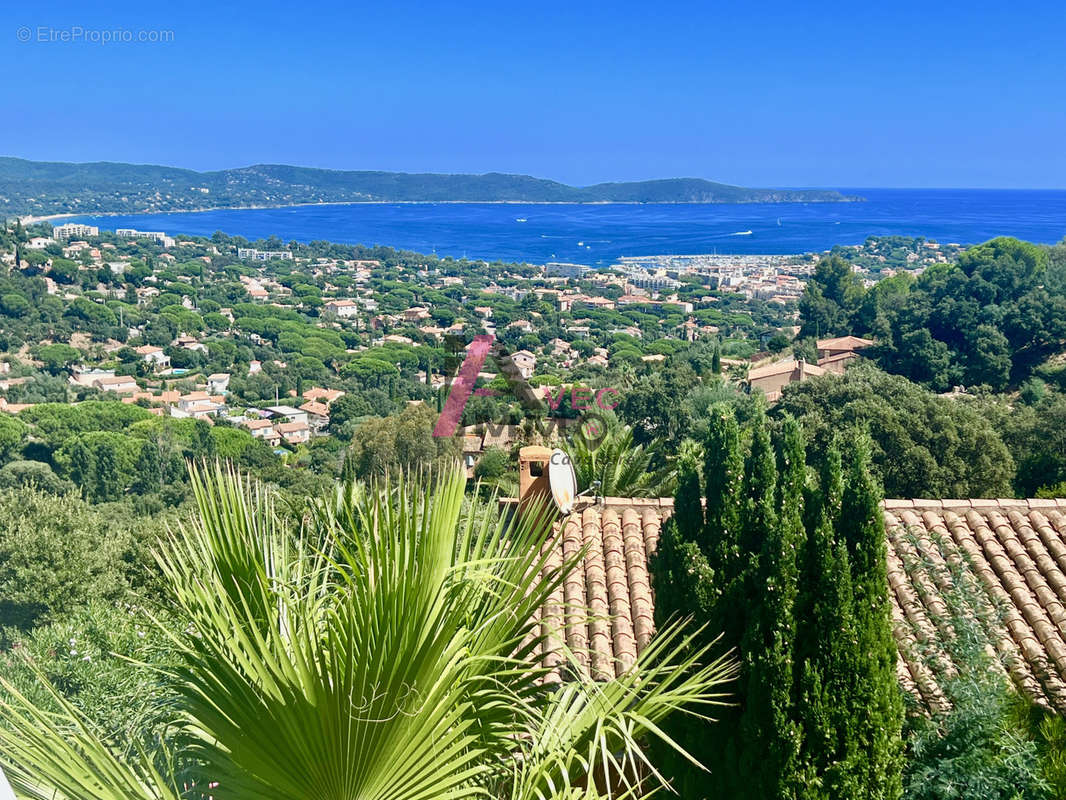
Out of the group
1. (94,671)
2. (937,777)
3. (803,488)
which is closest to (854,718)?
(937,777)

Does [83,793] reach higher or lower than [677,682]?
higher

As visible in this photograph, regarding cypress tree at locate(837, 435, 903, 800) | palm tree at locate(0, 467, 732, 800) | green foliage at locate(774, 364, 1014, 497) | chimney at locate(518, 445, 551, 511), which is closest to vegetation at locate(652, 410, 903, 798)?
cypress tree at locate(837, 435, 903, 800)

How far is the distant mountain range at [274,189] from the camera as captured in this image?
444 ft

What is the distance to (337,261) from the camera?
4090 inches

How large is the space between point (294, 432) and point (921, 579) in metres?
37.4

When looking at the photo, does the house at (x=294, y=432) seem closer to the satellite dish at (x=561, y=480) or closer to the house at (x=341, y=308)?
the satellite dish at (x=561, y=480)

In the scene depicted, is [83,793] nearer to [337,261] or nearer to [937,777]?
[937,777]

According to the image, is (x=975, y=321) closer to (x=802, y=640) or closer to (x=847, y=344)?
(x=847, y=344)

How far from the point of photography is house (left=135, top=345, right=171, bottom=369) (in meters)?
56.1

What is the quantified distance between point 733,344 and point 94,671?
45285 mm

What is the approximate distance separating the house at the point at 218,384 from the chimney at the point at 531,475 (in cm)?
4881

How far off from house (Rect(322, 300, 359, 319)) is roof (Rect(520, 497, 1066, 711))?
71075 millimetres

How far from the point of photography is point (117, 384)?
48562 millimetres

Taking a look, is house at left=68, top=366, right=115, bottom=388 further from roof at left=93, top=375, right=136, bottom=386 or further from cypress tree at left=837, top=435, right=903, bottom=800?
cypress tree at left=837, top=435, right=903, bottom=800
